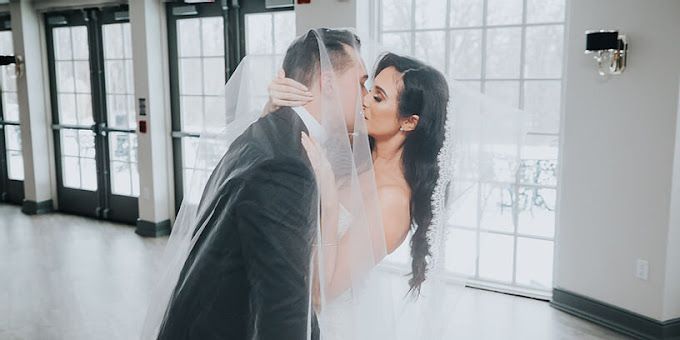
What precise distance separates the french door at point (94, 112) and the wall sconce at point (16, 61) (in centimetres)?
28

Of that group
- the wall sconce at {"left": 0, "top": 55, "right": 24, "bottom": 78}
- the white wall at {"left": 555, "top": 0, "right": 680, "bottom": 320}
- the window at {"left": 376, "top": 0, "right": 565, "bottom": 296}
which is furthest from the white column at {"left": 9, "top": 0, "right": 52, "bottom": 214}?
the white wall at {"left": 555, "top": 0, "right": 680, "bottom": 320}

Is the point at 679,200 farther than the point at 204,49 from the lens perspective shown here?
No

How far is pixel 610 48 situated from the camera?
3.19m

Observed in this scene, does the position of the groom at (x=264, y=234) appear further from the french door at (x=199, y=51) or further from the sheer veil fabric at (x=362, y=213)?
the french door at (x=199, y=51)

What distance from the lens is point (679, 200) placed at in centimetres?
320

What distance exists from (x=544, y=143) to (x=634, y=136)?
61 cm

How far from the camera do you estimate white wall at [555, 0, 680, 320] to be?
3.15m

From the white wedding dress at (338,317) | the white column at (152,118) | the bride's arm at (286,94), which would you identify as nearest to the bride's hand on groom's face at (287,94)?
the bride's arm at (286,94)

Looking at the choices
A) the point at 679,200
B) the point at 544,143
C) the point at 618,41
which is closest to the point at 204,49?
the point at 544,143

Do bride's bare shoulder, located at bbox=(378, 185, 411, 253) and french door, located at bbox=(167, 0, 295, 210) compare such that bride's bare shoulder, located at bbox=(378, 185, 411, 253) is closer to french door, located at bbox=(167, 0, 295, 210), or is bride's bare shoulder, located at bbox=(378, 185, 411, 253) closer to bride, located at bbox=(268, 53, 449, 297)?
bride, located at bbox=(268, 53, 449, 297)

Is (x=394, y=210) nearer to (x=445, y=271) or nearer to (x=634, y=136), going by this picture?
(x=445, y=271)

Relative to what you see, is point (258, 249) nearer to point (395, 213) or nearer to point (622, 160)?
point (395, 213)

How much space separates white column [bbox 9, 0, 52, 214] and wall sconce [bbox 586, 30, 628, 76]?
5.46m

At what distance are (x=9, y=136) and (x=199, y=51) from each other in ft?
10.5
